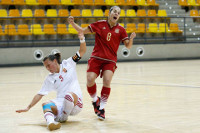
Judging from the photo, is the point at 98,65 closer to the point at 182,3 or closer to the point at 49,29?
the point at 49,29

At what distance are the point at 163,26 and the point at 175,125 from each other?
14017 mm

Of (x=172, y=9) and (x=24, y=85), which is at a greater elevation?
(x=172, y=9)

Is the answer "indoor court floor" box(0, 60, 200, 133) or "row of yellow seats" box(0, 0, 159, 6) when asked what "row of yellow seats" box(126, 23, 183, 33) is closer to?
"row of yellow seats" box(0, 0, 159, 6)

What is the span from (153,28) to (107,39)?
1295 centimetres

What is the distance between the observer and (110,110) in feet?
17.6

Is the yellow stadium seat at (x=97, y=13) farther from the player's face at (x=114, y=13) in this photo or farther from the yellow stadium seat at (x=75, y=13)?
the player's face at (x=114, y=13)

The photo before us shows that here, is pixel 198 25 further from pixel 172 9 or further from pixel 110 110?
pixel 110 110

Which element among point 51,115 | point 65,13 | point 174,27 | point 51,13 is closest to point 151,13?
point 174,27

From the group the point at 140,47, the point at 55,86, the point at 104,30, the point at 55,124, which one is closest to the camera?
the point at 55,124

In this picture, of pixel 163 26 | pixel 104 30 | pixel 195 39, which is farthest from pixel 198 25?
pixel 104 30

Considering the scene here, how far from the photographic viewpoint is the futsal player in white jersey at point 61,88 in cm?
443

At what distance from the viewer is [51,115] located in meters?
4.23

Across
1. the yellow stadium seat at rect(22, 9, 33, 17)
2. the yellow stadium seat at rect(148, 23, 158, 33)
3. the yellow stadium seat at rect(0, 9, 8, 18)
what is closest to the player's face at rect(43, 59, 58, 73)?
the yellow stadium seat at rect(0, 9, 8, 18)

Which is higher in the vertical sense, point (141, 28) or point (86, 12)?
point (86, 12)
